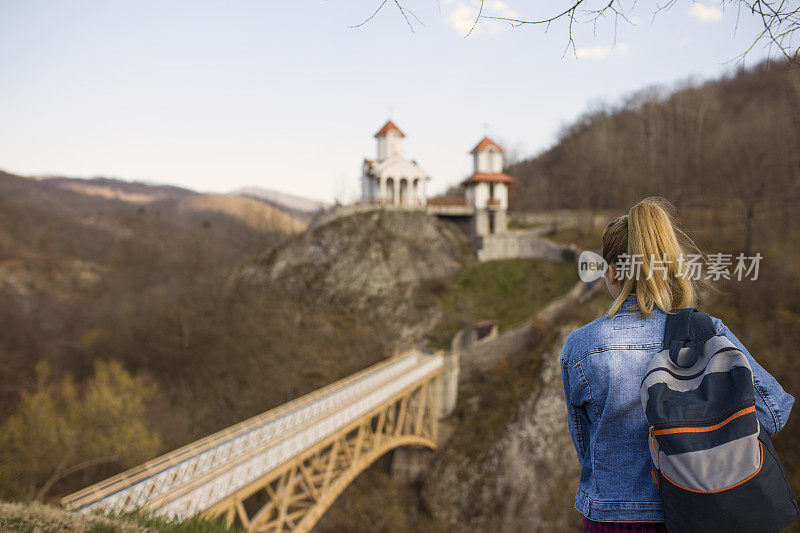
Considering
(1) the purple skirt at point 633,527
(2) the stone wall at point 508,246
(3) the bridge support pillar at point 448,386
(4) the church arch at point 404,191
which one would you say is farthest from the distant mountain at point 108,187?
(1) the purple skirt at point 633,527

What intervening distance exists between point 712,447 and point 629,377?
32 centimetres

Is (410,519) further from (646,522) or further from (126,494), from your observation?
(646,522)

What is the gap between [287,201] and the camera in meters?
62.0

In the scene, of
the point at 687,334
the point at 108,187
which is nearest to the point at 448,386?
the point at 687,334

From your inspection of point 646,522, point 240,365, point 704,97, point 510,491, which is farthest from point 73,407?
point 704,97

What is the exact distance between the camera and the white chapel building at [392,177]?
108 ft

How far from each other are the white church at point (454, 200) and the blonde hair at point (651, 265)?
3089 cm

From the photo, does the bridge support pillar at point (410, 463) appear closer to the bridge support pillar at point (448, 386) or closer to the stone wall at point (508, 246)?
the bridge support pillar at point (448, 386)

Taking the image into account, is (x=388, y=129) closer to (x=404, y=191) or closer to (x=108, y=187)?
(x=404, y=191)

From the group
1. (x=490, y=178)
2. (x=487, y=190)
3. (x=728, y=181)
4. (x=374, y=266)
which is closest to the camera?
(x=728, y=181)

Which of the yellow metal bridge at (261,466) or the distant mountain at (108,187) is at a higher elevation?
the distant mountain at (108,187)

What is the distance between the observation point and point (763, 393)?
4.55 ft

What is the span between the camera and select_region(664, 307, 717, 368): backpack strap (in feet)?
4.41

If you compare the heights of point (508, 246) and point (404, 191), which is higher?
point (404, 191)
